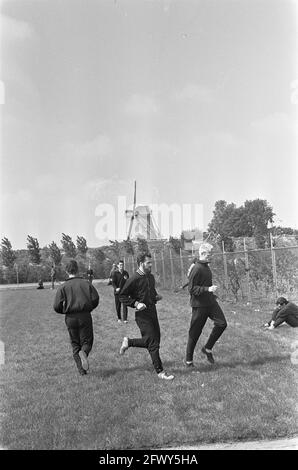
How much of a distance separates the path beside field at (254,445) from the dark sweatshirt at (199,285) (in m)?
2.95

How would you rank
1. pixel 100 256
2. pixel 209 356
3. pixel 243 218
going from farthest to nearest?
1. pixel 243 218
2. pixel 100 256
3. pixel 209 356

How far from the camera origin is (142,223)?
61.6m

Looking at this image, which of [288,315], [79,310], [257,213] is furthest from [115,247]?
[79,310]

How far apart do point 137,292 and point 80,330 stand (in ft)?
3.32

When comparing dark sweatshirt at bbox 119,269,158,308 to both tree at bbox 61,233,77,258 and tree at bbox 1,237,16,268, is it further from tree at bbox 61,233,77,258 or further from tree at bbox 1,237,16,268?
tree at bbox 61,233,77,258

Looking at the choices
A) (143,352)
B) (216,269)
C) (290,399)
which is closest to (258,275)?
(216,269)

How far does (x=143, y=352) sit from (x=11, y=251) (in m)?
55.3

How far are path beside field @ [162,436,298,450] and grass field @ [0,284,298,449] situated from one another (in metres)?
0.11

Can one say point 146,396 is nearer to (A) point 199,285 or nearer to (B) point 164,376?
(B) point 164,376

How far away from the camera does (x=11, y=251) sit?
61062mm

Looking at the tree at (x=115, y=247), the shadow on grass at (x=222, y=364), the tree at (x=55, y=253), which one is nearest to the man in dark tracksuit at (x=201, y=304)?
the shadow on grass at (x=222, y=364)

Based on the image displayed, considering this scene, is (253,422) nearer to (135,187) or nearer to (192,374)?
(192,374)

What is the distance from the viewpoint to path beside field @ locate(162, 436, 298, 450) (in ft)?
13.3

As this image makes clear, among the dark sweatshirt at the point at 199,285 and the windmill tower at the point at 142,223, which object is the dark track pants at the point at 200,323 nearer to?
the dark sweatshirt at the point at 199,285
